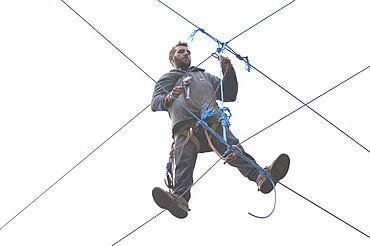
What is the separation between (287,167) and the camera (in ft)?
20.7

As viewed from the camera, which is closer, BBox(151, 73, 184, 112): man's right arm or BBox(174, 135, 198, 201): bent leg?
BBox(174, 135, 198, 201): bent leg

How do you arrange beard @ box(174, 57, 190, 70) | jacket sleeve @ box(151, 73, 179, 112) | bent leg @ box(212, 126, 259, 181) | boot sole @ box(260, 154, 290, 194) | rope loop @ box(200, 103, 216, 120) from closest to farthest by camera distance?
boot sole @ box(260, 154, 290, 194), bent leg @ box(212, 126, 259, 181), rope loop @ box(200, 103, 216, 120), jacket sleeve @ box(151, 73, 179, 112), beard @ box(174, 57, 190, 70)

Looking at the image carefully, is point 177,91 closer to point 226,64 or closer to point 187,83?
point 187,83

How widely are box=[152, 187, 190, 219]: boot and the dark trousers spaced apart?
0.38 feet

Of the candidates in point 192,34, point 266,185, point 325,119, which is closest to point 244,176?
point 266,185

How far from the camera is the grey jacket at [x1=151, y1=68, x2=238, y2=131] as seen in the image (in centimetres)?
676

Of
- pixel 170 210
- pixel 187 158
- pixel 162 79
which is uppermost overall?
pixel 162 79

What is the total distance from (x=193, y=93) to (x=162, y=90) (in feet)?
1.03

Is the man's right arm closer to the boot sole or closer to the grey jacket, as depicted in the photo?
the grey jacket

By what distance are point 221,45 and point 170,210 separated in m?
1.38

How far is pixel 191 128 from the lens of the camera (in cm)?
673

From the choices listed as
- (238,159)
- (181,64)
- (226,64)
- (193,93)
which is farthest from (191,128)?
(181,64)

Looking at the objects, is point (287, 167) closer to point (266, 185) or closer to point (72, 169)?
point (266, 185)

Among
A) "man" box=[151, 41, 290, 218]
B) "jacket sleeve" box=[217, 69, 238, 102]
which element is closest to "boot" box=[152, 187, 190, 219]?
"man" box=[151, 41, 290, 218]
